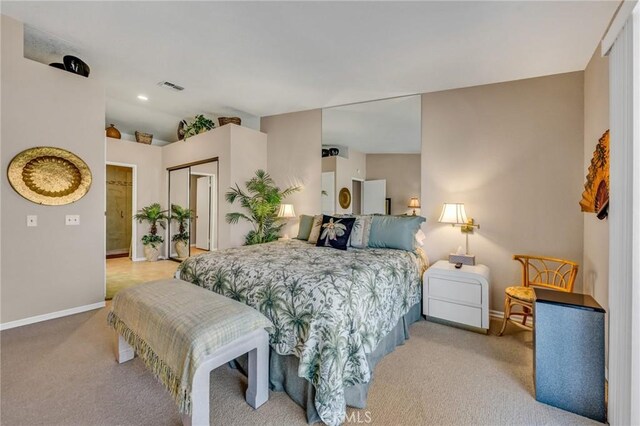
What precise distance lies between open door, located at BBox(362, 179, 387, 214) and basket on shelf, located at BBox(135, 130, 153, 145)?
16.0 ft

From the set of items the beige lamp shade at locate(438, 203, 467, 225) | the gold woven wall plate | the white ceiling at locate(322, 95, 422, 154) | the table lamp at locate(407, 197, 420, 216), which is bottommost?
the beige lamp shade at locate(438, 203, 467, 225)

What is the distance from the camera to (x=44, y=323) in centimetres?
277

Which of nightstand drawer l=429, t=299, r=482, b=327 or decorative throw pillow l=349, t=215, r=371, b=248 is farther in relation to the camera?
decorative throw pillow l=349, t=215, r=371, b=248

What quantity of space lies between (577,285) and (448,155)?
1.89 meters

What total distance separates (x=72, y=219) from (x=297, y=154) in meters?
3.00

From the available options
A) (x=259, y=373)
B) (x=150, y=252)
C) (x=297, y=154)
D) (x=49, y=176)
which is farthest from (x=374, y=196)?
(x=150, y=252)

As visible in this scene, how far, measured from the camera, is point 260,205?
439 centimetres

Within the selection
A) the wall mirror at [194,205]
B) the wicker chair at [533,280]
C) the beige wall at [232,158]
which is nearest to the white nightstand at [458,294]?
the wicker chair at [533,280]

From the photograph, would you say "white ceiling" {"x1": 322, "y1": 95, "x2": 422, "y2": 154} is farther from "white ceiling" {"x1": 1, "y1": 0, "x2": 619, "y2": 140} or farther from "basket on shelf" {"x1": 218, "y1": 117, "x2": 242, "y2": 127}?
"basket on shelf" {"x1": 218, "y1": 117, "x2": 242, "y2": 127}

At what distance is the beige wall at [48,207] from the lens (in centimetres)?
262

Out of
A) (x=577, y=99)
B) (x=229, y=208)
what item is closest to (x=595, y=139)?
(x=577, y=99)

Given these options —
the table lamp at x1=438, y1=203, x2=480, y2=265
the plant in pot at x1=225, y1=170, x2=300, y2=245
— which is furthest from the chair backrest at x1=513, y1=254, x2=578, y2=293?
the plant in pot at x1=225, y1=170, x2=300, y2=245

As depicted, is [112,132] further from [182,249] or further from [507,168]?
[507,168]

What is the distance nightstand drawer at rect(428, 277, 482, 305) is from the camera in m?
2.68
